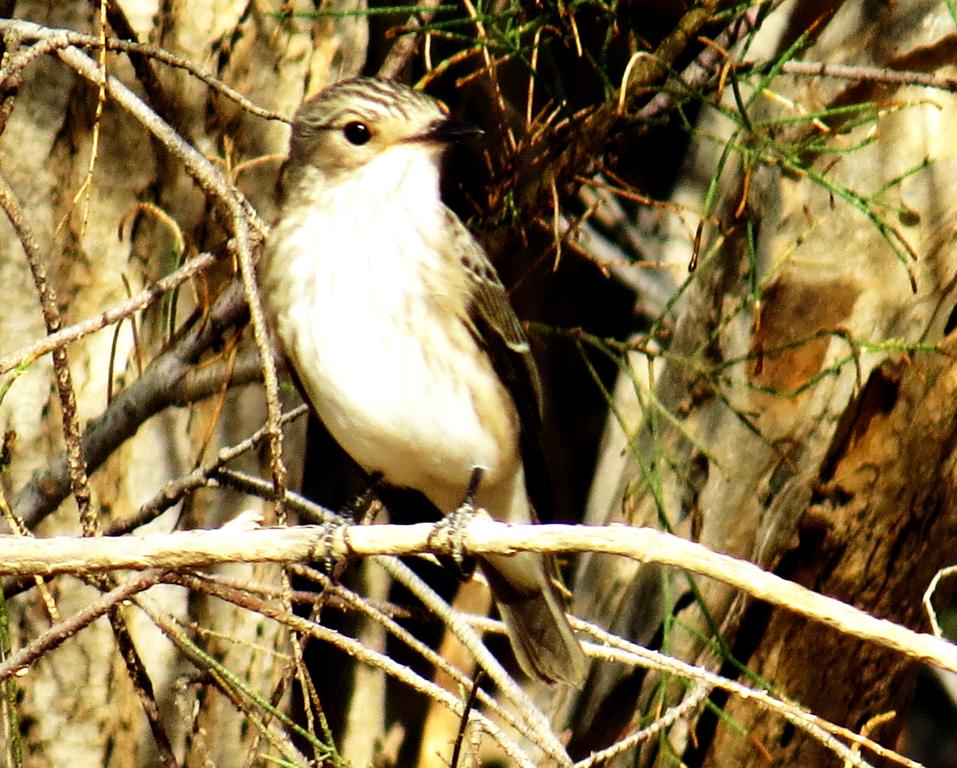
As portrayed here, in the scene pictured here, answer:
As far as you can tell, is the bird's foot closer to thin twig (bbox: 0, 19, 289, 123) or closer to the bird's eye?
thin twig (bbox: 0, 19, 289, 123)

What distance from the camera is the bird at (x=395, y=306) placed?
340cm

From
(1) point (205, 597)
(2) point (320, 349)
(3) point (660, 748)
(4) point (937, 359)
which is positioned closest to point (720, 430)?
(4) point (937, 359)

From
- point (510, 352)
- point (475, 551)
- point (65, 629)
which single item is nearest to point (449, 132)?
point (510, 352)

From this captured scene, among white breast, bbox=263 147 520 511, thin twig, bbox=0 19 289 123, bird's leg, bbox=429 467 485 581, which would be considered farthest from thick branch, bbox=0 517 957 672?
white breast, bbox=263 147 520 511

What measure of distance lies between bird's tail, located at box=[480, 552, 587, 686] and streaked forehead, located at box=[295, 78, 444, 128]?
114 cm

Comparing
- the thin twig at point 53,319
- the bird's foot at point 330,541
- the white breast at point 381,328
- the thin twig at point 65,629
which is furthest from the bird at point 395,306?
the thin twig at point 65,629

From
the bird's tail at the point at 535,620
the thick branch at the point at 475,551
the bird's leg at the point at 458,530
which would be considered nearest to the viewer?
the thick branch at the point at 475,551

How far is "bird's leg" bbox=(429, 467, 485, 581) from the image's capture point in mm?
2744

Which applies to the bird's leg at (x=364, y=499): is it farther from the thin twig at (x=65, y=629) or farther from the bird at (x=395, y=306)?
the thin twig at (x=65, y=629)

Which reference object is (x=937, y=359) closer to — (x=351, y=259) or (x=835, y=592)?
(x=835, y=592)

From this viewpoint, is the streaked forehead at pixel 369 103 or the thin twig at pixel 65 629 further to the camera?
the streaked forehead at pixel 369 103

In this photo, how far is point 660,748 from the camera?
3691 mm

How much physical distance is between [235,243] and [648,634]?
5.84 feet

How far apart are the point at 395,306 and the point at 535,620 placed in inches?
38.5
